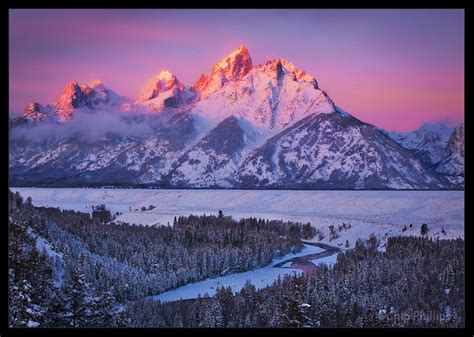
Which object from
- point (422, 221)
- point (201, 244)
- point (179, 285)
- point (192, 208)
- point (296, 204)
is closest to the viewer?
point (179, 285)

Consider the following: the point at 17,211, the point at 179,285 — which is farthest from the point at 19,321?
the point at 179,285

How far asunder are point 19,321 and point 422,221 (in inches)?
3189

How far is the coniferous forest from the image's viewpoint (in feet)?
87.0

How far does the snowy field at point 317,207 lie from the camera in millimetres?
91812

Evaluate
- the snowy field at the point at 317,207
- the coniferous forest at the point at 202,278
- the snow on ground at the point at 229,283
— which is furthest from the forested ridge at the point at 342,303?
the snowy field at the point at 317,207

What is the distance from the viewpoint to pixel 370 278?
45.1 metres

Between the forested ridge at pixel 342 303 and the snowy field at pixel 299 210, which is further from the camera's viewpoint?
the snowy field at pixel 299 210

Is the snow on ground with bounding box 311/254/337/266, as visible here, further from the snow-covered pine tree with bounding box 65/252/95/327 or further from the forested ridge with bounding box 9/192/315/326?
the snow-covered pine tree with bounding box 65/252/95/327

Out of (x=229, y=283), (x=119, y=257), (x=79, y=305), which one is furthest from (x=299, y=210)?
(x=79, y=305)

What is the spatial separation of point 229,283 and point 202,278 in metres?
3.75

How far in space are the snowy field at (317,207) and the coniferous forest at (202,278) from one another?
21062 millimetres

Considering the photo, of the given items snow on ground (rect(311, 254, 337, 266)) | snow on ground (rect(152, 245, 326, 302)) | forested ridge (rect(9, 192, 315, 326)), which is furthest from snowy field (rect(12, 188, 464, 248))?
snow on ground (rect(152, 245, 326, 302))

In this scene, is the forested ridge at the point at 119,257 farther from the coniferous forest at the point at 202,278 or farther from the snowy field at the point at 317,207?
the snowy field at the point at 317,207
